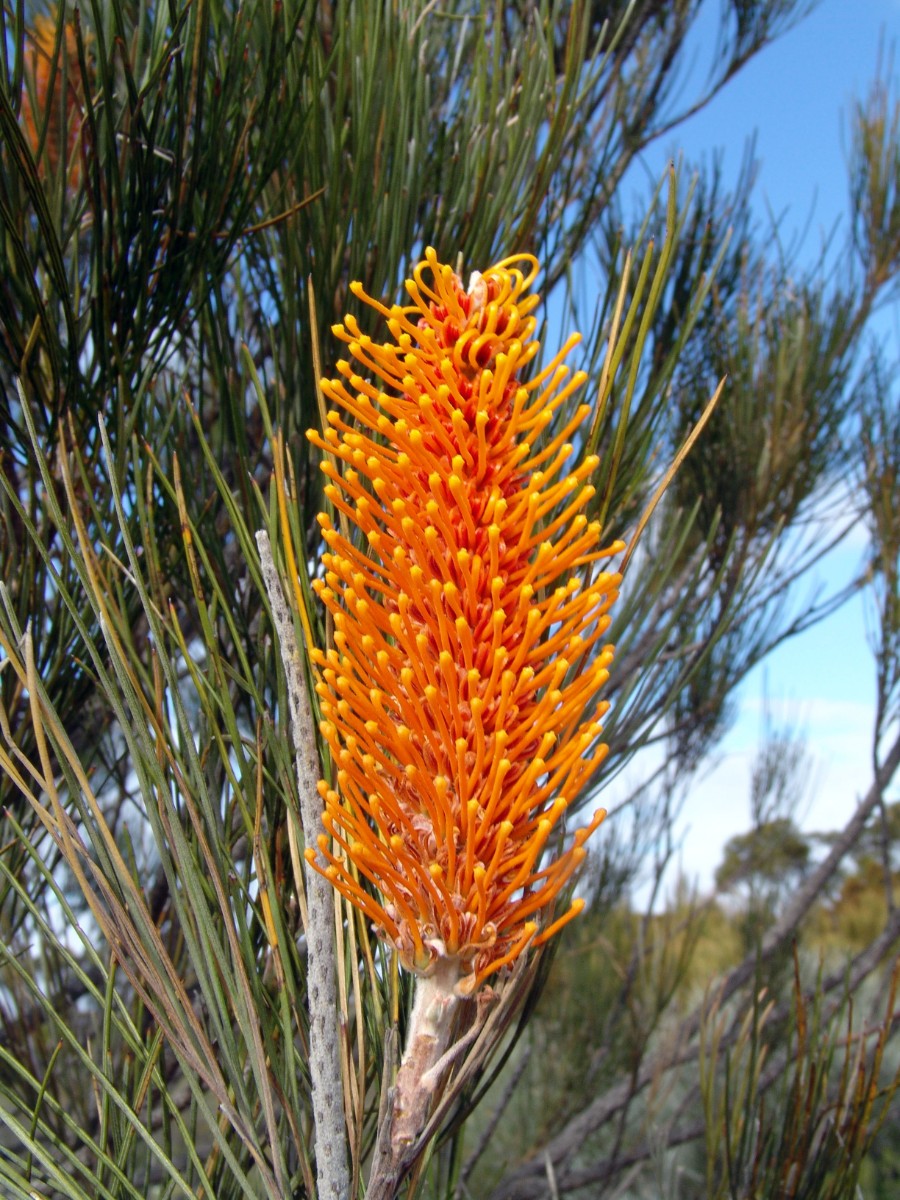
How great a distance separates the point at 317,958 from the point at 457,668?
0.14 metres

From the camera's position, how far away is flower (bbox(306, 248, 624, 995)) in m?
0.38

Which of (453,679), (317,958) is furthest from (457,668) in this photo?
(317,958)

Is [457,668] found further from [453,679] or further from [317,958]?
[317,958]

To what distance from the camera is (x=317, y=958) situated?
408 millimetres

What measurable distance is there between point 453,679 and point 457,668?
0.02 m

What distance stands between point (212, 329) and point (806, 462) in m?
1.00

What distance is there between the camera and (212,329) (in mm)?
623

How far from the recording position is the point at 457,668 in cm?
39

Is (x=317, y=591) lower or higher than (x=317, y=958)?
higher

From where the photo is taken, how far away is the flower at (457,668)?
1.24 feet

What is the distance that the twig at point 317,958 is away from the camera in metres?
0.39

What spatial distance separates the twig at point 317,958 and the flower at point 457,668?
0.08 ft

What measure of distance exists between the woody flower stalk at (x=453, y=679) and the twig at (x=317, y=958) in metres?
0.03

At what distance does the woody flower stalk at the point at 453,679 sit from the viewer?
Answer: 377mm
